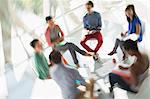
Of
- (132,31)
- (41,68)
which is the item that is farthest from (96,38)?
(41,68)

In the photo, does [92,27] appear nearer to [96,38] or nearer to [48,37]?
[96,38]

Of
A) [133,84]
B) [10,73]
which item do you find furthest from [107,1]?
[10,73]

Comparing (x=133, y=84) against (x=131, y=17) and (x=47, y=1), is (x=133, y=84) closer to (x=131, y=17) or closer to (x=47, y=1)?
(x=131, y=17)

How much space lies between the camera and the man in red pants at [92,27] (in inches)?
54.9

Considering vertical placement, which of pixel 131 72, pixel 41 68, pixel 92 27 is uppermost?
pixel 92 27

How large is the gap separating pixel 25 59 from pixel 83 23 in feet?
0.91

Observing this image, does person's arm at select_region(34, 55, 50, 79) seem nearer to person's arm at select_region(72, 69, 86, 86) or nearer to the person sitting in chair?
person's arm at select_region(72, 69, 86, 86)

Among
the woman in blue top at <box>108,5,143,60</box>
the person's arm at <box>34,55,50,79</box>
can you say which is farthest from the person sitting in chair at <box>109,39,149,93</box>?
the person's arm at <box>34,55,50,79</box>

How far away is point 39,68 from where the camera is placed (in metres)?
1.41

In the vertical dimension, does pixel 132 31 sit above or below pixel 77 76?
above

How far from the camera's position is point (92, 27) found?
4.62 ft

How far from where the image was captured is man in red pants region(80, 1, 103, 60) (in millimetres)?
1395

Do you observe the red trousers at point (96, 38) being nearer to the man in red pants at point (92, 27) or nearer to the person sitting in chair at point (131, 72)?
the man in red pants at point (92, 27)

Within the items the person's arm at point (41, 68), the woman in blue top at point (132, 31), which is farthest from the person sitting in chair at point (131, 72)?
the person's arm at point (41, 68)
